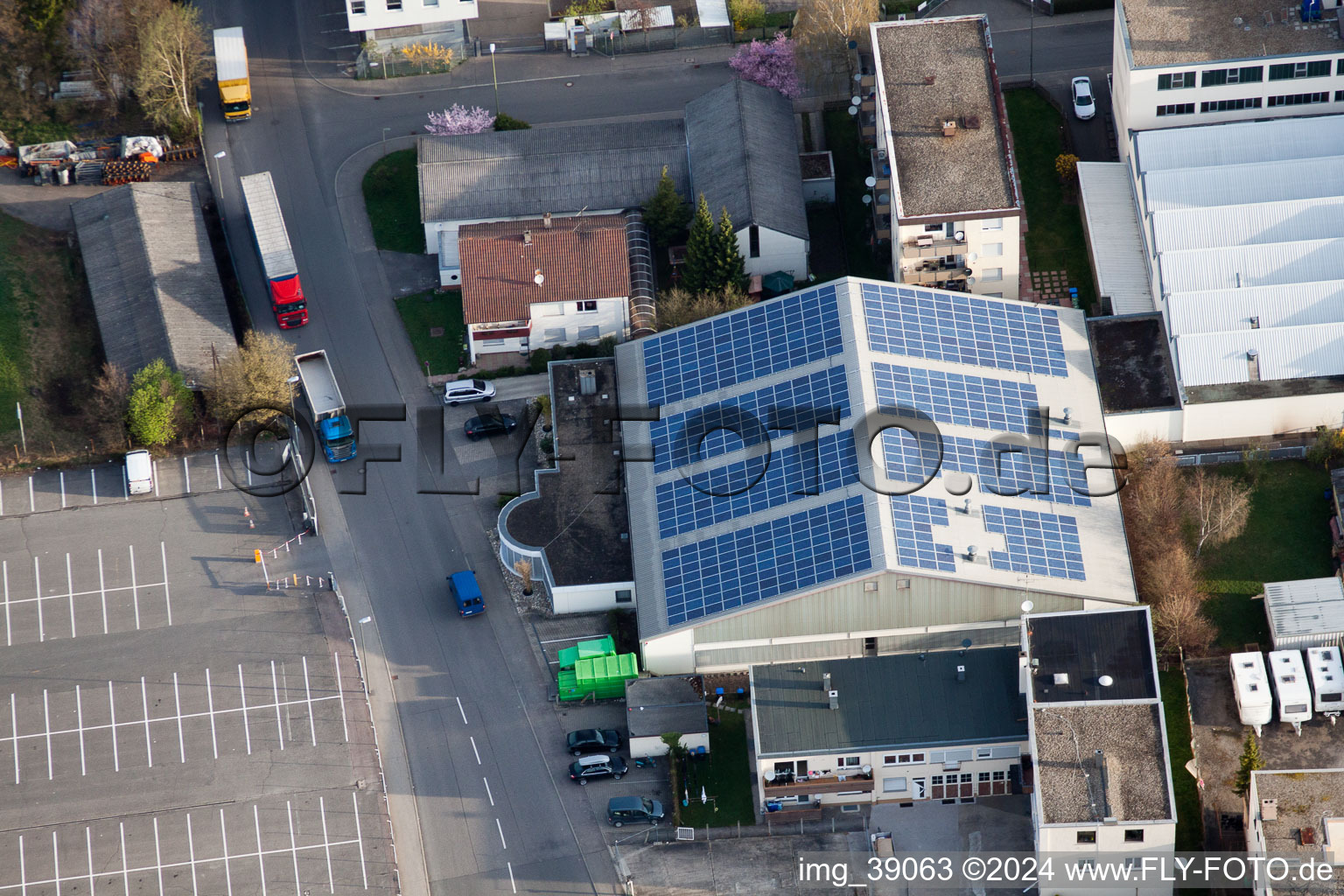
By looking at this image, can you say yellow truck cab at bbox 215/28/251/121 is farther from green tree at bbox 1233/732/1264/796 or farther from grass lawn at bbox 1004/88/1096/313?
green tree at bbox 1233/732/1264/796

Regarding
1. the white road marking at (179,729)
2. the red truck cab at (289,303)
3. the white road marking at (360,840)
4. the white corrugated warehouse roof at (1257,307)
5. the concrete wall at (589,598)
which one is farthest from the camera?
the red truck cab at (289,303)

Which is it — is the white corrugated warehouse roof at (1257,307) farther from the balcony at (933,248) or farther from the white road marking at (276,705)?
the white road marking at (276,705)

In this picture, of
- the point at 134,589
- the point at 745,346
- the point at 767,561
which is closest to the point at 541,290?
the point at 745,346

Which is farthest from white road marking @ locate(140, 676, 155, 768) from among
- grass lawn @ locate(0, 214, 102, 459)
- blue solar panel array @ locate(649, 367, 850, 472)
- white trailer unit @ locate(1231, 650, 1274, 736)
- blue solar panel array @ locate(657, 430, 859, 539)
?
white trailer unit @ locate(1231, 650, 1274, 736)

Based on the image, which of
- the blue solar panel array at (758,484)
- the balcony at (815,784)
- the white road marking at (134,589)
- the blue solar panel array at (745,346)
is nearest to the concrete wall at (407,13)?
the blue solar panel array at (745,346)

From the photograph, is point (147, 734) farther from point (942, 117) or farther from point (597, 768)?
point (942, 117)

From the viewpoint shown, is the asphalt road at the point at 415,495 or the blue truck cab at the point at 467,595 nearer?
the asphalt road at the point at 415,495
